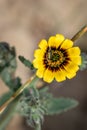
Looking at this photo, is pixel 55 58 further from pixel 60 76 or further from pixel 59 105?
pixel 59 105

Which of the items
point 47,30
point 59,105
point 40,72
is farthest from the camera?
point 47,30

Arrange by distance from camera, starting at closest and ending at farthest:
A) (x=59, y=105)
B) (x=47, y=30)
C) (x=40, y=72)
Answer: (x=40, y=72)
(x=59, y=105)
(x=47, y=30)

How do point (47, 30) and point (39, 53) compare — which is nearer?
point (39, 53)

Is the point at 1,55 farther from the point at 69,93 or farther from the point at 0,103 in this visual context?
the point at 69,93

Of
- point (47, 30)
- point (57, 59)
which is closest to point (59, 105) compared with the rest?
point (57, 59)

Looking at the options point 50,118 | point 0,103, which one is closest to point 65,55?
point 0,103

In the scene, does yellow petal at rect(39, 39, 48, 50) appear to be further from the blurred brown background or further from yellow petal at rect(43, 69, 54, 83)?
the blurred brown background

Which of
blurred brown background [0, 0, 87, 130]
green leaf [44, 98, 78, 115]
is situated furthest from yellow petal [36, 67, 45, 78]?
blurred brown background [0, 0, 87, 130]
